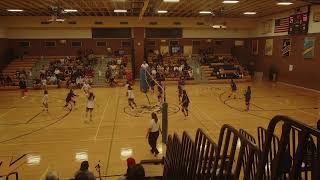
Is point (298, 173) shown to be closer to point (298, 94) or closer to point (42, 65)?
point (298, 94)

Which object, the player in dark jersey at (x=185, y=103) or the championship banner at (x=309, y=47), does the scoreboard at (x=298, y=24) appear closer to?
the championship banner at (x=309, y=47)

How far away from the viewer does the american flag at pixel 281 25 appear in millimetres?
26252

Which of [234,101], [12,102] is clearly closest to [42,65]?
[12,102]

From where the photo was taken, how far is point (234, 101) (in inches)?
786

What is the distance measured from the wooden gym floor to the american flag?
641cm

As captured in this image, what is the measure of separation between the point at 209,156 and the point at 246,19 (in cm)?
3202

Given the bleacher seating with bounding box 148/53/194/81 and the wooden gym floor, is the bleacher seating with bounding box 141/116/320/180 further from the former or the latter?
the bleacher seating with bounding box 148/53/194/81

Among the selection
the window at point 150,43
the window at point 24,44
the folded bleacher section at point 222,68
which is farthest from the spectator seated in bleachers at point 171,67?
the window at point 24,44

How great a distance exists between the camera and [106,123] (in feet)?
48.5

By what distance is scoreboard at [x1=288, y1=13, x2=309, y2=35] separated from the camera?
23.6 m

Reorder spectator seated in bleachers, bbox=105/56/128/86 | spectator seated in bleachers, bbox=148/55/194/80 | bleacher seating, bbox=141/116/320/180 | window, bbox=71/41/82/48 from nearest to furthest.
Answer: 1. bleacher seating, bbox=141/116/320/180
2. spectator seated in bleachers, bbox=105/56/128/86
3. spectator seated in bleachers, bbox=148/55/194/80
4. window, bbox=71/41/82/48

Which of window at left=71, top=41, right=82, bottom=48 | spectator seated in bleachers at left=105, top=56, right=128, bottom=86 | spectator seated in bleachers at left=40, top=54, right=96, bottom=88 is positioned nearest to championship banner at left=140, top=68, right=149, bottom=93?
spectator seated in bleachers at left=105, top=56, right=128, bottom=86

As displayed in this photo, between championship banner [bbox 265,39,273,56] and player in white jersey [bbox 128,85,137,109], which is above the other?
championship banner [bbox 265,39,273,56]

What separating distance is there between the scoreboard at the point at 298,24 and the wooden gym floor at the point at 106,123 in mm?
5290
